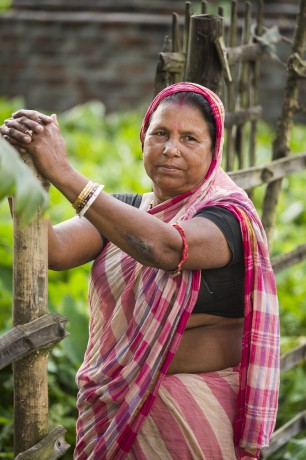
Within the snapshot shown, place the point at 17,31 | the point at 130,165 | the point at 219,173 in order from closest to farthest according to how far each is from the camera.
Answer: the point at 219,173 < the point at 130,165 < the point at 17,31

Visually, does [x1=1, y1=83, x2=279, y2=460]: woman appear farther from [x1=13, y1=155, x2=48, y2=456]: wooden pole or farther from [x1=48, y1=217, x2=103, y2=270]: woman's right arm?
[x1=13, y1=155, x2=48, y2=456]: wooden pole

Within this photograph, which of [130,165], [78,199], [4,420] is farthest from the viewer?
[130,165]

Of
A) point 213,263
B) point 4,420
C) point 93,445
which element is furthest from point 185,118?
point 4,420

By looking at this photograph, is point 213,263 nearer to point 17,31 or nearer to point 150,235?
point 150,235

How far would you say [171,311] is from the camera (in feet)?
8.32

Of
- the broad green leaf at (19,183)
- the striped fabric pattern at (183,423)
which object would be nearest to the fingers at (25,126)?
the broad green leaf at (19,183)

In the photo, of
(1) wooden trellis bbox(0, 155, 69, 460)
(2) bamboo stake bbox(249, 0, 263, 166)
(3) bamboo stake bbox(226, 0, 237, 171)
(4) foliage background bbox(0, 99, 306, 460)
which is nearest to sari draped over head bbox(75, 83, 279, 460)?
(1) wooden trellis bbox(0, 155, 69, 460)

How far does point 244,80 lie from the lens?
14.6 feet

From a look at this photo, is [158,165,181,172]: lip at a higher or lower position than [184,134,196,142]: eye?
lower

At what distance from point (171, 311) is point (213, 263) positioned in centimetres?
18

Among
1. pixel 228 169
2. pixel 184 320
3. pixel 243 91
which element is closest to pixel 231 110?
pixel 228 169

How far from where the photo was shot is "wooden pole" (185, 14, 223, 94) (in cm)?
332

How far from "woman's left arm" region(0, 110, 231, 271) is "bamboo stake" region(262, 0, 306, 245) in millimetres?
1804

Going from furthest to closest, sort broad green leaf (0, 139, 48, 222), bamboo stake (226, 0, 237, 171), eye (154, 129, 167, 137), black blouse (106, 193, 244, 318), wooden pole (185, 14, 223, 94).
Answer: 1. bamboo stake (226, 0, 237, 171)
2. wooden pole (185, 14, 223, 94)
3. eye (154, 129, 167, 137)
4. black blouse (106, 193, 244, 318)
5. broad green leaf (0, 139, 48, 222)
